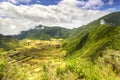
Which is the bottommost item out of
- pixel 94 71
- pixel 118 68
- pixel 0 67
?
pixel 118 68

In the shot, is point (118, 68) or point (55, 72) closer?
point (55, 72)

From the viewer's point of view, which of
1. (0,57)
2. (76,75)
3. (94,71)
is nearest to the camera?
(0,57)

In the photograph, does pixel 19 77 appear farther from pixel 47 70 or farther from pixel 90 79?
pixel 90 79

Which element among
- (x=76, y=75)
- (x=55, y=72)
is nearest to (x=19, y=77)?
(x=55, y=72)

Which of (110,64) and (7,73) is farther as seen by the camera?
(110,64)

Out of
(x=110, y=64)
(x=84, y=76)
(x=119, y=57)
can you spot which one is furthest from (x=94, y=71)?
(x=119, y=57)

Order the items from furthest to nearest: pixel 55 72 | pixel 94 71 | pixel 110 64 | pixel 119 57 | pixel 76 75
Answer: pixel 119 57, pixel 110 64, pixel 94 71, pixel 76 75, pixel 55 72

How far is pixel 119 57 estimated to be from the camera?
643 ft

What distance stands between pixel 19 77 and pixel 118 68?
13638 cm

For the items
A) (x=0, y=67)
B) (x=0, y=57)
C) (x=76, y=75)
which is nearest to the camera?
(x=0, y=67)

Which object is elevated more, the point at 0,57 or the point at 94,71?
the point at 0,57

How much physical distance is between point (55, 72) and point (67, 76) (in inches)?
167

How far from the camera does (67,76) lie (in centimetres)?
7938

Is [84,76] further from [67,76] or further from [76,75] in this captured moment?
[67,76]
